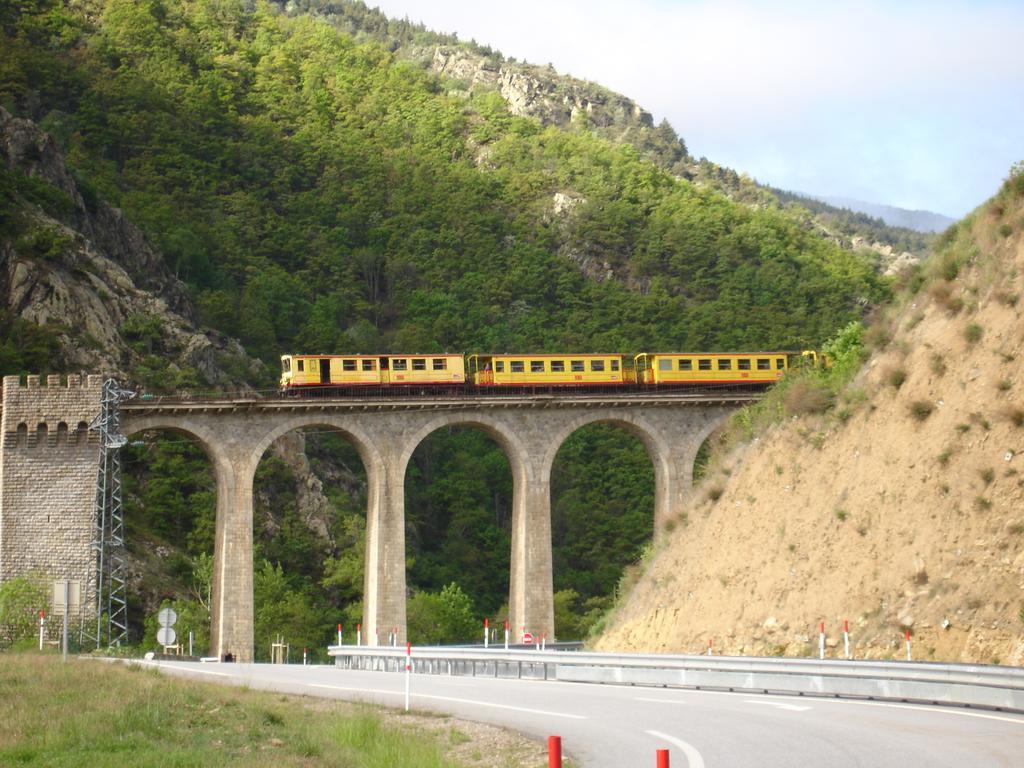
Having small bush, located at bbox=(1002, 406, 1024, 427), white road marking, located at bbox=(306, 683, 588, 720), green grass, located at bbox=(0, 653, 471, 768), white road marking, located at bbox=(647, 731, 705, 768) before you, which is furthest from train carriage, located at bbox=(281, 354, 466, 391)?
white road marking, located at bbox=(647, 731, 705, 768)

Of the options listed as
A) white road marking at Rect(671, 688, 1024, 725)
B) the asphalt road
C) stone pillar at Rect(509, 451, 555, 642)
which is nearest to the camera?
the asphalt road

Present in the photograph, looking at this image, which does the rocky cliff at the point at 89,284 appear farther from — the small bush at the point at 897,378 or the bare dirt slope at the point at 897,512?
the small bush at the point at 897,378

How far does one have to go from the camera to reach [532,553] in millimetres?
63125

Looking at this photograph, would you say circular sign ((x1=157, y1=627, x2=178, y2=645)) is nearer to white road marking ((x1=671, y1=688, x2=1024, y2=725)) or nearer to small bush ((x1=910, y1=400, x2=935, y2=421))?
white road marking ((x1=671, y1=688, x2=1024, y2=725))

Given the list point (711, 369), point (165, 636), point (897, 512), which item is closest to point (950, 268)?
point (897, 512)

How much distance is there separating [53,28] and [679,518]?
110 meters

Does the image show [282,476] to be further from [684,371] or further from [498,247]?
[498,247]

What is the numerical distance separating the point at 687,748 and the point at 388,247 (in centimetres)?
10950

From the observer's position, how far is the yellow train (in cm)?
6406

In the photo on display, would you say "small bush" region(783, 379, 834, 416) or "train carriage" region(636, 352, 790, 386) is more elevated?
"train carriage" region(636, 352, 790, 386)

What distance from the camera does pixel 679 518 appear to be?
1554 inches

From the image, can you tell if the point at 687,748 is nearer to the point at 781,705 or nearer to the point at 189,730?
the point at 781,705

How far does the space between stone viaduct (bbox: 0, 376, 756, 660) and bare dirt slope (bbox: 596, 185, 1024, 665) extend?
2461 cm

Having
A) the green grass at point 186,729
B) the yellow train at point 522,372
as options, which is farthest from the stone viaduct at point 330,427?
the green grass at point 186,729
